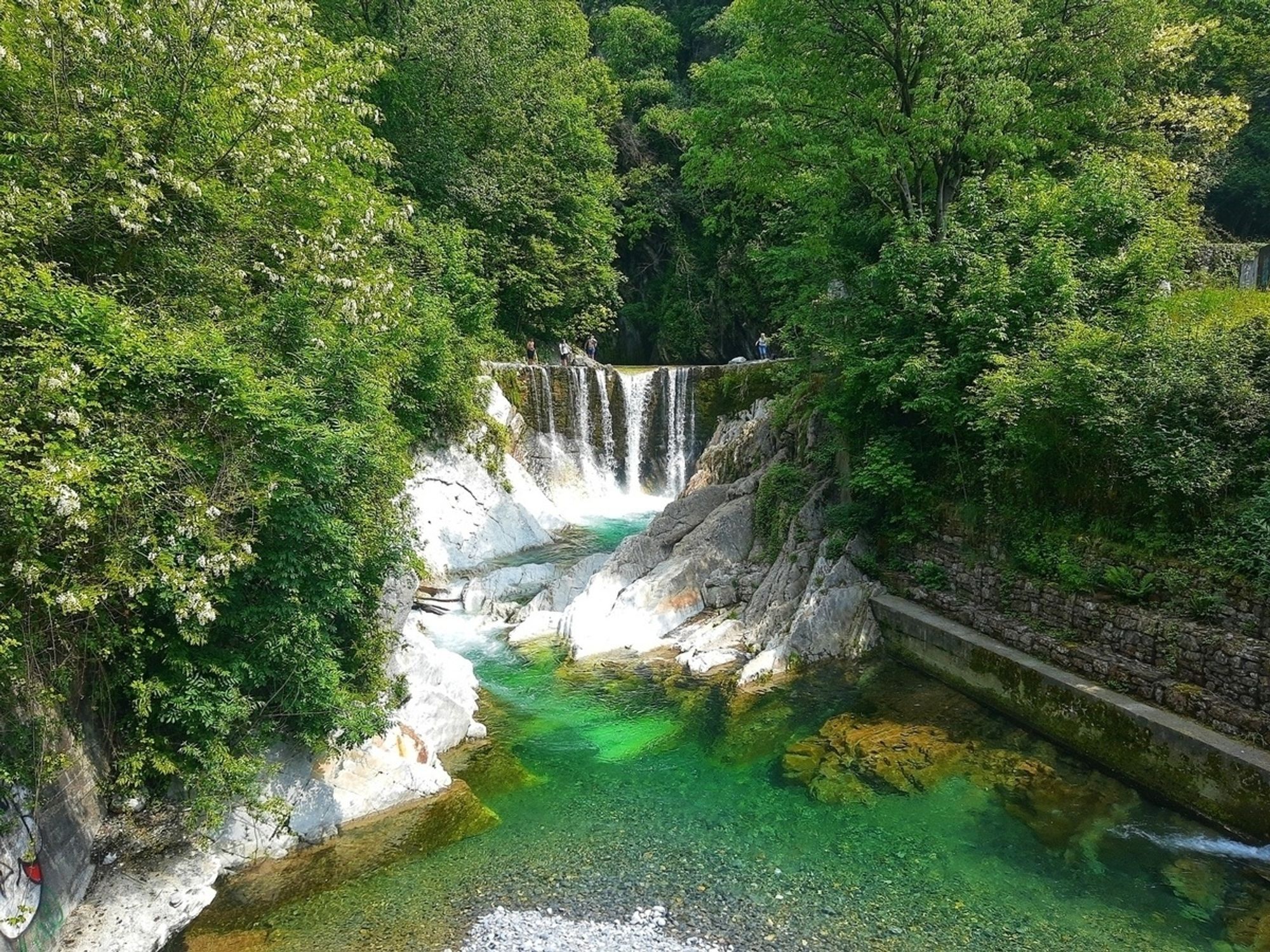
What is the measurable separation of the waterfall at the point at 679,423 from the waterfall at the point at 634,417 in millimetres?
747

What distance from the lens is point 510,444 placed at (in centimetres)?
2222

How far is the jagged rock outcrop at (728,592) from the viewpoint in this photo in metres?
11.8

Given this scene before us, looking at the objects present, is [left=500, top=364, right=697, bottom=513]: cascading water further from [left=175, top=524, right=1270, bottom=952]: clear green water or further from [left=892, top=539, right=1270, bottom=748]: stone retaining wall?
[left=175, top=524, right=1270, bottom=952]: clear green water

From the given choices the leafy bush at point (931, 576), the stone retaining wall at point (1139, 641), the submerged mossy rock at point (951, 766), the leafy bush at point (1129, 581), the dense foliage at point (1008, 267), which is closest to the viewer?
the stone retaining wall at point (1139, 641)

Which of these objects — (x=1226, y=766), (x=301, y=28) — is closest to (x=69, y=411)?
(x=301, y=28)

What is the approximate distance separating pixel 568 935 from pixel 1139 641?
6.77 m

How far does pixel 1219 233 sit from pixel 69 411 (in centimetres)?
2686

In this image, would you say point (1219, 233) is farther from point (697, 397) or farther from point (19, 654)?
point (19, 654)

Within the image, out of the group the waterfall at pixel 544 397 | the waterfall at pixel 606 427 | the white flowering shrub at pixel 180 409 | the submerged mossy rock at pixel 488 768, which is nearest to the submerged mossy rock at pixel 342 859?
the submerged mossy rock at pixel 488 768

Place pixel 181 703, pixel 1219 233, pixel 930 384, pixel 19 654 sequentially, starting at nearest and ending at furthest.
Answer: pixel 19 654, pixel 181 703, pixel 930 384, pixel 1219 233

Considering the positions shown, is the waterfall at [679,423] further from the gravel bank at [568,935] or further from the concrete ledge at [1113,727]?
the gravel bank at [568,935]

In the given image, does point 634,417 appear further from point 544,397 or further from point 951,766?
point 951,766

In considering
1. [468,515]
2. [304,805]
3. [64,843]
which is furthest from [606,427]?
[64,843]

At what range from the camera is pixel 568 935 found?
612 cm
